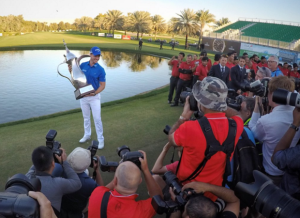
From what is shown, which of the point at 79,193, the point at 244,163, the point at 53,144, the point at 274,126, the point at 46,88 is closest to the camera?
the point at 244,163

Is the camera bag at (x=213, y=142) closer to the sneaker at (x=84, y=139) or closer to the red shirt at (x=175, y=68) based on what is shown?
the sneaker at (x=84, y=139)

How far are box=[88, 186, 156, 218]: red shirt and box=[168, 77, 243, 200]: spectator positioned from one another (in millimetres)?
490

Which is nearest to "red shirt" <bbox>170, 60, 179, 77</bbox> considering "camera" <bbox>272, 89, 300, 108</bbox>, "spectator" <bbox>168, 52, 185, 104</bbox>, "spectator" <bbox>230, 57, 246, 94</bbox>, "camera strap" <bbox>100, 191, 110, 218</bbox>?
"spectator" <bbox>168, 52, 185, 104</bbox>

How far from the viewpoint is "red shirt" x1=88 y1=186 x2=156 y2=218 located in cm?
184

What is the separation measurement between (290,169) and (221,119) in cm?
75

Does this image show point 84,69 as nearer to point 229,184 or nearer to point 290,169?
point 229,184

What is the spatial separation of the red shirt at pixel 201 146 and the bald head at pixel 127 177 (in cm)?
44

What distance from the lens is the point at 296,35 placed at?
33.1 m

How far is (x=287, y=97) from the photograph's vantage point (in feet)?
6.55

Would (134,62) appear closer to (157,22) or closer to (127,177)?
(127,177)

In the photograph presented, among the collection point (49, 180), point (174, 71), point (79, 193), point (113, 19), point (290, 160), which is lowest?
point (79, 193)

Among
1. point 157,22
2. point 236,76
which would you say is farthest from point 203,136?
point 157,22

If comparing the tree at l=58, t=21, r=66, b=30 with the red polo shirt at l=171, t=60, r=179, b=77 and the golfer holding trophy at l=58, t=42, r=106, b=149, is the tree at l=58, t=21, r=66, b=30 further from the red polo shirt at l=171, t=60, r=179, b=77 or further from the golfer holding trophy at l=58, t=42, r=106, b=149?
the golfer holding trophy at l=58, t=42, r=106, b=149

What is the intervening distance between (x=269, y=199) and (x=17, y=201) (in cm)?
137
